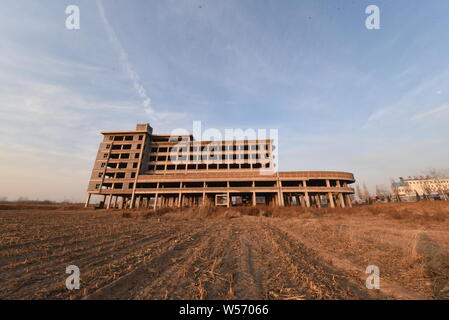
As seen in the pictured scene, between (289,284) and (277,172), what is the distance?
118ft

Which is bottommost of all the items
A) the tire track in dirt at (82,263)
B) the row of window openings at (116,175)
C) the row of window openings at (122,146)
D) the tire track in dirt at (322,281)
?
the tire track in dirt at (82,263)

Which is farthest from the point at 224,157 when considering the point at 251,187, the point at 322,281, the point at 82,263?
the point at 322,281

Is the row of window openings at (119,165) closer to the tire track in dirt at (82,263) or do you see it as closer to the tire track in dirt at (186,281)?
the tire track in dirt at (82,263)

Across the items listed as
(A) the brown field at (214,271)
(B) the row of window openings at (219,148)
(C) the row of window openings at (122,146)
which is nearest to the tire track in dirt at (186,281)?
(A) the brown field at (214,271)

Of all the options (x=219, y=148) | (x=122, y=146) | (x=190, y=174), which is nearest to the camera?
(x=190, y=174)

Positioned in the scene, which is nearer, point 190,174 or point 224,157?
point 190,174

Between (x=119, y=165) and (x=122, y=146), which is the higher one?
(x=122, y=146)

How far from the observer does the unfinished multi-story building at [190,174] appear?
37.7 meters

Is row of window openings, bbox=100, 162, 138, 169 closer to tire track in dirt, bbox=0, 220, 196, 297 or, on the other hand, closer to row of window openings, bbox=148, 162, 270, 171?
row of window openings, bbox=148, 162, 270, 171

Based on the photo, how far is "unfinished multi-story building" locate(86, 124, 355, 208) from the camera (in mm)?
37688

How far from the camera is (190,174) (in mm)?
41438
